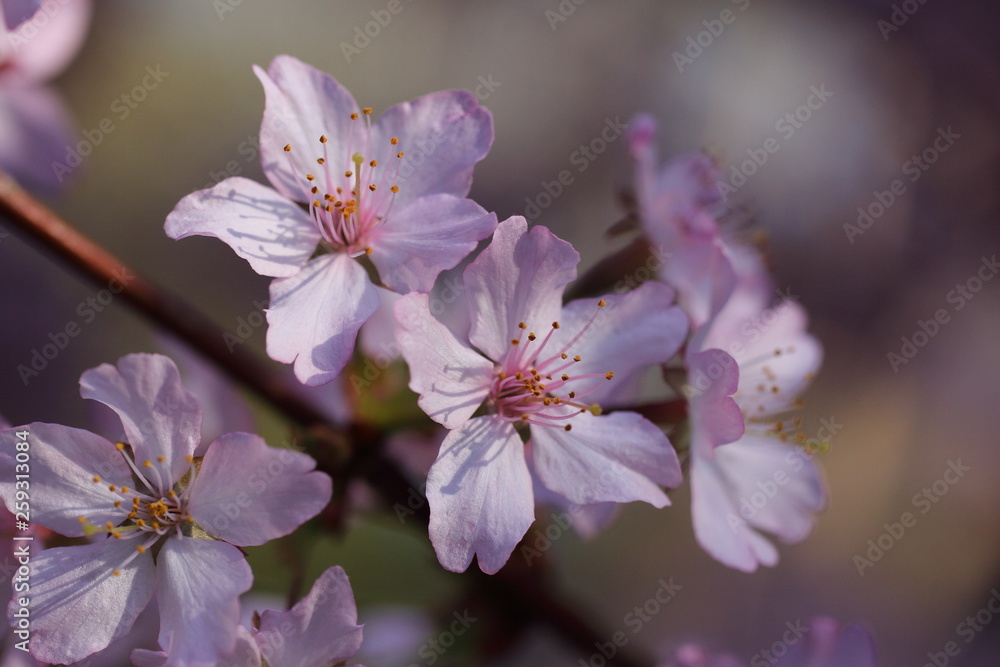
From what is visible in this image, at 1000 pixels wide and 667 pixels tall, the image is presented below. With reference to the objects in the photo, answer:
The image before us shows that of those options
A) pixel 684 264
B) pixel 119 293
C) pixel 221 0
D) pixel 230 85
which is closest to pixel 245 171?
pixel 230 85

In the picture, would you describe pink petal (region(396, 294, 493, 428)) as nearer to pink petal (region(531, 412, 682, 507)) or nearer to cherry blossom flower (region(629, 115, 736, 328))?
pink petal (region(531, 412, 682, 507))

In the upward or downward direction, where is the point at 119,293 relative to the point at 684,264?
downward

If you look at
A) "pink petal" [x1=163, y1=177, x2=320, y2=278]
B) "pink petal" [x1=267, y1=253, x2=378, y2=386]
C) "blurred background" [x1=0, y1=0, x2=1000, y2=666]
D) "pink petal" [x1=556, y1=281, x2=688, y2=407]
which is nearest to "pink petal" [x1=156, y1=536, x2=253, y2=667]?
"pink petal" [x1=267, y1=253, x2=378, y2=386]

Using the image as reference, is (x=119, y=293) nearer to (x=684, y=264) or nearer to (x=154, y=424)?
(x=154, y=424)

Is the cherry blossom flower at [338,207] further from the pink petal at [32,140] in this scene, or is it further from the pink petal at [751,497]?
the pink petal at [32,140]

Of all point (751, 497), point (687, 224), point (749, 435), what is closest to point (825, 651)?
point (751, 497)

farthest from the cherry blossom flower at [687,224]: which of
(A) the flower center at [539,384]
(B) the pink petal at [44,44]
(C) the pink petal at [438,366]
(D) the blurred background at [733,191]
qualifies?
(D) the blurred background at [733,191]
